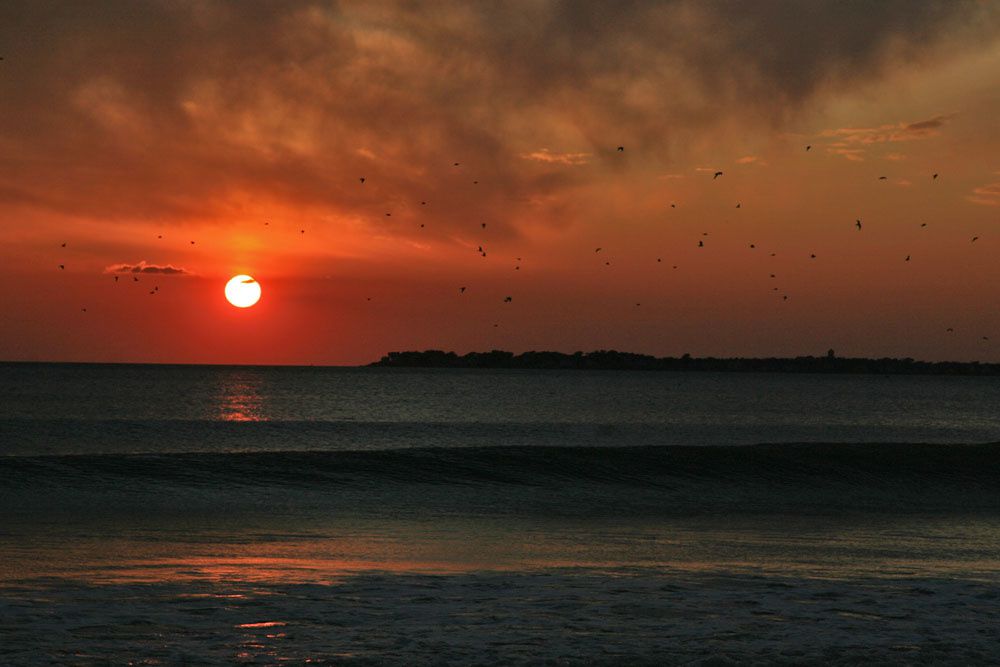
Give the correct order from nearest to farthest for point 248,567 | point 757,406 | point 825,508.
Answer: point 248,567 < point 825,508 < point 757,406

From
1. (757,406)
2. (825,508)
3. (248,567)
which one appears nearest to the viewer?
(248,567)

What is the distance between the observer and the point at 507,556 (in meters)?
14.8

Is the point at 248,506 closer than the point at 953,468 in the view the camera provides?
Yes

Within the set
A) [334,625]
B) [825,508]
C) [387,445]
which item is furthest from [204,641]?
[387,445]

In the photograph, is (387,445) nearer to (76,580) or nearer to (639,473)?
(639,473)

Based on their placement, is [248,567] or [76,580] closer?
[76,580]

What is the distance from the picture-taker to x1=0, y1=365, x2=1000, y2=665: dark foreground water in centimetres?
930

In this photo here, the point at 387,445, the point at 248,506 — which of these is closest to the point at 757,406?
the point at 387,445

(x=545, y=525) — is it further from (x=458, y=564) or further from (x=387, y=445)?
(x=387, y=445)

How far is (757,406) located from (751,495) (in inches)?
3482

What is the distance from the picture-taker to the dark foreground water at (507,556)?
9.30 meters

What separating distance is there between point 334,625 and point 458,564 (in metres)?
4.23

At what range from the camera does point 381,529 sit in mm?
18359

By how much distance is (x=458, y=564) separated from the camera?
45.8 feet
